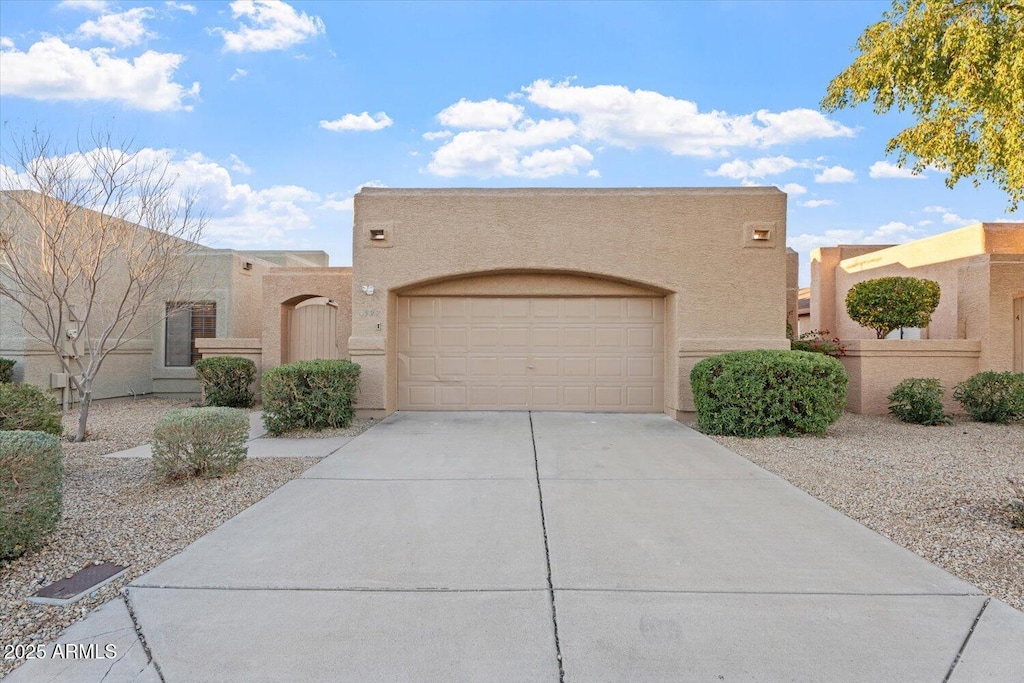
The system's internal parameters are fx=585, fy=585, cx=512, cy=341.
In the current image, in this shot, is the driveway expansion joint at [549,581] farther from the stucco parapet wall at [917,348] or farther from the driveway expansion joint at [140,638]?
the stucco parapet wall at [917,348]

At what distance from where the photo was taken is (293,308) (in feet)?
43.9

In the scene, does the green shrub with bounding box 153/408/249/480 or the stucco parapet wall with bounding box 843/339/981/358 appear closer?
the green shrub with bounding box 153/408/249/480

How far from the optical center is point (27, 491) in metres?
4.17

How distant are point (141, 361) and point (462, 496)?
42.6 ft

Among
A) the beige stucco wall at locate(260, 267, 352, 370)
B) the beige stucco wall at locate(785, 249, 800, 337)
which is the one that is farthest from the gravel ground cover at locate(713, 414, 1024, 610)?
the beige stucco wall at locate(260, 267, 352, 370)

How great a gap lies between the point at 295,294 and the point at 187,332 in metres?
4.52

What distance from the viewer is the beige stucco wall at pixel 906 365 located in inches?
452

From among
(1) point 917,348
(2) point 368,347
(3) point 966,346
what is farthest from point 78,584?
(3) point 966,346

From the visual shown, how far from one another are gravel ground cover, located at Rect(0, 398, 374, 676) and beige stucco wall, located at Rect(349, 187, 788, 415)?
4.32 meters

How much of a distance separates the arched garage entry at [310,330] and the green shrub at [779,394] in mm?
8446

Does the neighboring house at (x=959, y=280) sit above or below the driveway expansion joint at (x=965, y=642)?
above

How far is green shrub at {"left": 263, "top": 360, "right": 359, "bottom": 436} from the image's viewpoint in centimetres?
909

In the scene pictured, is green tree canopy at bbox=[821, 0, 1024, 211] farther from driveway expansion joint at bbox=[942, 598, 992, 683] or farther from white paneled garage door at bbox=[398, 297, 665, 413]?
driveway expansion joint at bbox=[942, 598, 992, 683]

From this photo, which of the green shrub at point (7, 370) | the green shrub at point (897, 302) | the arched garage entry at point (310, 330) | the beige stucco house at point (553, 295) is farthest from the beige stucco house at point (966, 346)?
the green shrub at point (7, 370)
